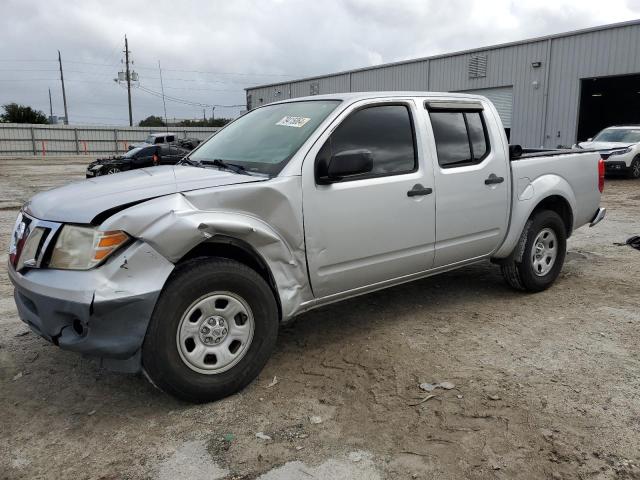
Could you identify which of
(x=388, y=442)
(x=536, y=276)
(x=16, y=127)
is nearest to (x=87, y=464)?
(x=388, y=442)

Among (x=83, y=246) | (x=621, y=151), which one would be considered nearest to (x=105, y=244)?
(x=83, y=246)

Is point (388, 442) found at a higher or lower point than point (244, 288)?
lower

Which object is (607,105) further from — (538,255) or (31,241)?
(31,241)

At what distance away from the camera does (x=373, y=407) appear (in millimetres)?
3133

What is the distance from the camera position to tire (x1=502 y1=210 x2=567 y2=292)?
496 centimetres

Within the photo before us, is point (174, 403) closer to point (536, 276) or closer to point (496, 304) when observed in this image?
point (496, 304)

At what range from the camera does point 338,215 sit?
3.57 meters

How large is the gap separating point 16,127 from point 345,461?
151 feet

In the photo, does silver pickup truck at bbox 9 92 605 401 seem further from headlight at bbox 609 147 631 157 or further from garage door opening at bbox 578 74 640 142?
garage door opening at bbox 578 74 640 142

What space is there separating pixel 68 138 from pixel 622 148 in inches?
1585

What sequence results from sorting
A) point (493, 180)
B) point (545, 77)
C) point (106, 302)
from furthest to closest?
point (545, 77), point (493, 180), point (106, 302)

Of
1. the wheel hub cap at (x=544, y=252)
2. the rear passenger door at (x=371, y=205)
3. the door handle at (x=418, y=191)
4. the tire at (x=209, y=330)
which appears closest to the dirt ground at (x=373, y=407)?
the tire at (x=209, y=330)

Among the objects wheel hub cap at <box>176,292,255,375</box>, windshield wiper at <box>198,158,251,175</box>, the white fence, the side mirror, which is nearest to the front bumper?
wheel hub cap at <box>176,292,255,375</box>

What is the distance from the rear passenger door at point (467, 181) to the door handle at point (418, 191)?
4.6 inches
